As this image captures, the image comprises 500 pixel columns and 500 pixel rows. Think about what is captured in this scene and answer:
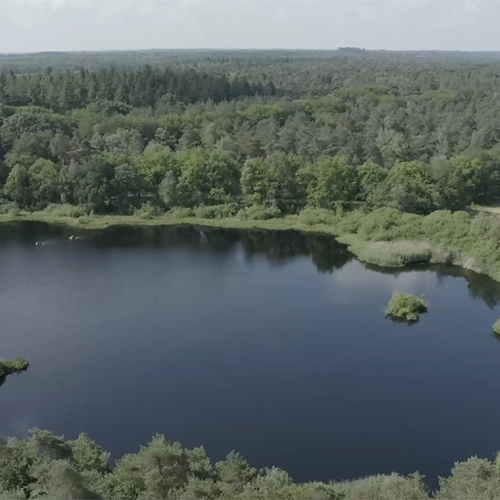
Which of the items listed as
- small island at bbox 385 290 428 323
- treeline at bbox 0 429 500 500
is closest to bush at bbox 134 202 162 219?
small island at bbox 385 290 428 323

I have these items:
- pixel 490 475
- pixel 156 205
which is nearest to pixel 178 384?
pixel 490 475

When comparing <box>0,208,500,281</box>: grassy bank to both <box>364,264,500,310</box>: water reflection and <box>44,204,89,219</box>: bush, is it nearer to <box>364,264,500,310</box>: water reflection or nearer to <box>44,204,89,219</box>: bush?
<box>44,204,89,219</box>: bush

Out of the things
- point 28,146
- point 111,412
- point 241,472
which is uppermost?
point 28,146

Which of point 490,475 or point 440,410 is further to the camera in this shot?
point 440,410

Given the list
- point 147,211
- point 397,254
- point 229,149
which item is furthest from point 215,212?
point 397,254

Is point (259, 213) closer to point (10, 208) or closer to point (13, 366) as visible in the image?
point (10, 208)

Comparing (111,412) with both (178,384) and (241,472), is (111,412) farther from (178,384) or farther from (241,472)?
(241,472)

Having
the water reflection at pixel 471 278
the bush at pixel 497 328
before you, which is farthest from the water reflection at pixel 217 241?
the bush at pixel 497 328

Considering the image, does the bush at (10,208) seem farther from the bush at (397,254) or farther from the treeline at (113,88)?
the bush at (397,254)
